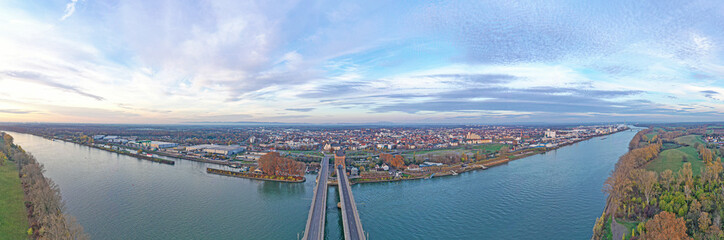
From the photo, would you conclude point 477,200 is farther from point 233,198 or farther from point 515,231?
point 233,198

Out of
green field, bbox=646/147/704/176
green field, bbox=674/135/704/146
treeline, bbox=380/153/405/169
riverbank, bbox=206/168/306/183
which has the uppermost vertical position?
green field, bbox=674/135/704/146

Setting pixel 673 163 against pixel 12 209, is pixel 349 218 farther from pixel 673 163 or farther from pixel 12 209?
pixel 673 163

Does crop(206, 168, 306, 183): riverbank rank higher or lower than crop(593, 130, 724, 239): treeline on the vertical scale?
lower

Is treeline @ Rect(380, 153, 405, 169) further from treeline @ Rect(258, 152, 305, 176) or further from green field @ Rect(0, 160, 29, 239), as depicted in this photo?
green field @ Rect(0, 160, 29, 239)

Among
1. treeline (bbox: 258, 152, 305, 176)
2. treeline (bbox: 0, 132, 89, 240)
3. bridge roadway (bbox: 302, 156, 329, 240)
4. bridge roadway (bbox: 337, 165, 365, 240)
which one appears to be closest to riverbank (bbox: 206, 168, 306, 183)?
treeline (bbox: 258, 152, 305, 176)

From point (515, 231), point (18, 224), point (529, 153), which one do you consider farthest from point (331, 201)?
point (529, 153)

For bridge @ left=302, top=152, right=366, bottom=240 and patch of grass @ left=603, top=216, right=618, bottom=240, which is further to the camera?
patch of grass @ left=603, top=216, right=618, bottom=240

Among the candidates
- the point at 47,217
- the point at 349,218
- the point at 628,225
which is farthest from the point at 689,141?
the point at 47,217
